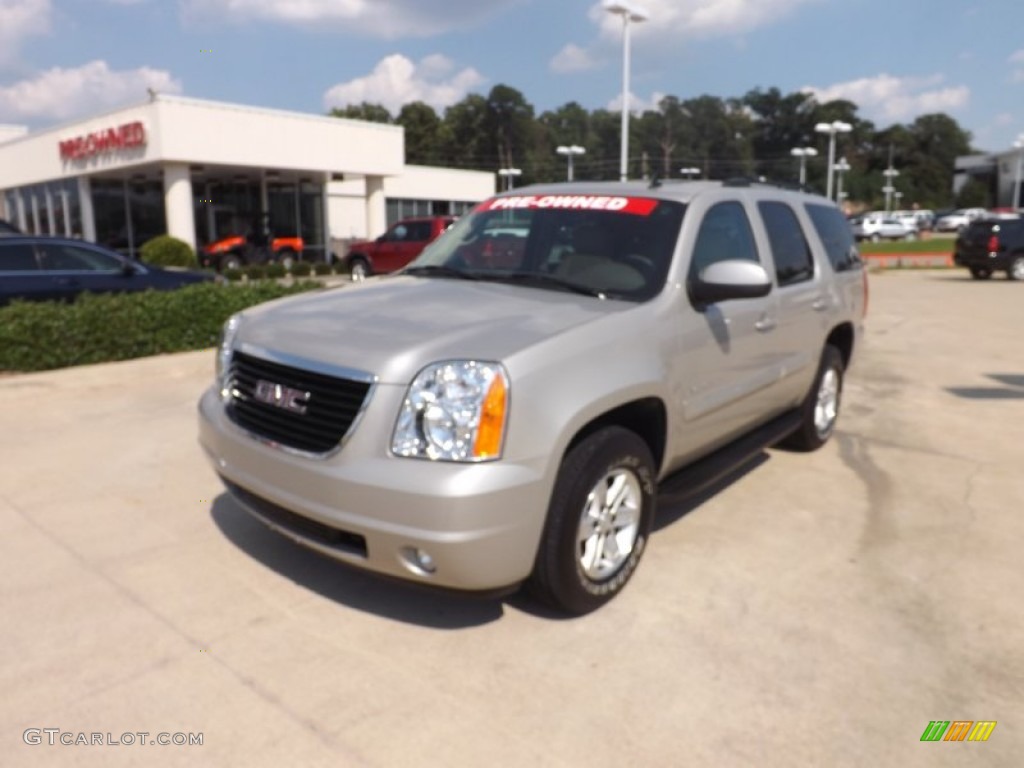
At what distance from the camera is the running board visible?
399cm

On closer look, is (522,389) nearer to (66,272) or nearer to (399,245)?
(66,272)

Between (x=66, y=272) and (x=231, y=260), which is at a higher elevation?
(x=66, y=272)

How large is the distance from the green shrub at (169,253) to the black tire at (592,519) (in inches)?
808

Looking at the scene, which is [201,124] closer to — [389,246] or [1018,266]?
[389,246]

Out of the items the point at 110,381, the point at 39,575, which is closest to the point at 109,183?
the point at 110,381

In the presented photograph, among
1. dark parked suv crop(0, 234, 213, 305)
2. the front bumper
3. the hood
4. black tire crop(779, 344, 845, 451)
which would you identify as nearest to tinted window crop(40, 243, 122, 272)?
dark parked suv crop(0, 234, 213, 305)

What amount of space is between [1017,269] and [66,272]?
73.4 feet

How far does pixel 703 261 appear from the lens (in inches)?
161

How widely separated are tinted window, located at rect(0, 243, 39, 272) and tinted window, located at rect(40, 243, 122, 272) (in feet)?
0.46

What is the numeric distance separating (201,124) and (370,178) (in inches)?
282

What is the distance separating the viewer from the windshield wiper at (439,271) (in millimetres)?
4316

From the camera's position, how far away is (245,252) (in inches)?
1065

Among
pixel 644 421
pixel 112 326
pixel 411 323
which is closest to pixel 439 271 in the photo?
pixel 411 323
